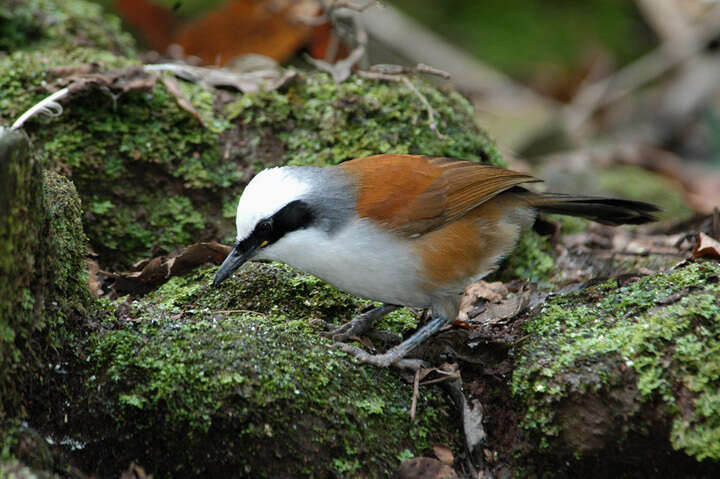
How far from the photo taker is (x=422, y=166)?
458 cm

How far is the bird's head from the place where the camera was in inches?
153

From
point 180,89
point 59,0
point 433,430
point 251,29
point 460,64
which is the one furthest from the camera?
point 460,64

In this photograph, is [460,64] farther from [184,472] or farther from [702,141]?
[184,472]

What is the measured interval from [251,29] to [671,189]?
214 inches

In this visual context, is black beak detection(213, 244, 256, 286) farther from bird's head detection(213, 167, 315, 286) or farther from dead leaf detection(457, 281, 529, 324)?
dead leaf detection(457, 281, 529, 324)

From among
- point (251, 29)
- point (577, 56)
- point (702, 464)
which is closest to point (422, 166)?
point (702, 464)

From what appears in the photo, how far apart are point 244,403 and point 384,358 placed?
0.84 metres

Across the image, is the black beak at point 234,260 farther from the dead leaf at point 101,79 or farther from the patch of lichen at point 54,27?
the patch of lichen at point 54,27

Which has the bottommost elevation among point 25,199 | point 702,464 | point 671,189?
point 671,189

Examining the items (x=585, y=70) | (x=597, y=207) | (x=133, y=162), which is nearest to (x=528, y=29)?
(x=585, y=70)

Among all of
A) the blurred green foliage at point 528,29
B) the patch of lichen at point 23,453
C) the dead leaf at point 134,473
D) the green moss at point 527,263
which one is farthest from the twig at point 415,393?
the blurred green foliage at point 528,29

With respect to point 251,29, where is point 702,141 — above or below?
below

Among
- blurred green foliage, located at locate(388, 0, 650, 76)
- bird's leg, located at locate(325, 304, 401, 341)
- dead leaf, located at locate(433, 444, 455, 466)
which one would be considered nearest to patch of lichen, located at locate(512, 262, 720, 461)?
dead leaf, located at locate(433, 444, 455, 466)

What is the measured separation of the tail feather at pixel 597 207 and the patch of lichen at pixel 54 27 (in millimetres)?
4142
